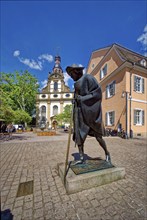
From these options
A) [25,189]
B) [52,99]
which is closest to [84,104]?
[25,189]

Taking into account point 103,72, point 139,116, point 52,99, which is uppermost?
point 103,72

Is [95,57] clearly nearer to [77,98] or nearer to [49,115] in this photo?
[77,98]

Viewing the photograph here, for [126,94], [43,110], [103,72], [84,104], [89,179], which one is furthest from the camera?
[43,110]

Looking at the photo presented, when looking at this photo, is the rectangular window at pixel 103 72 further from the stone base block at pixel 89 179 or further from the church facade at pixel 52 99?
the church facade at pixel 52 99

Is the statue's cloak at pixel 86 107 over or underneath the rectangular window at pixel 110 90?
underneath

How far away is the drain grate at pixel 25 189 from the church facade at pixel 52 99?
122ft

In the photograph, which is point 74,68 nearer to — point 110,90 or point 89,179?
point 89,179

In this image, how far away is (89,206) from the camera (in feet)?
6.88

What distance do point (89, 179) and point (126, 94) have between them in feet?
37.8

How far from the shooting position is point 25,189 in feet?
8.67

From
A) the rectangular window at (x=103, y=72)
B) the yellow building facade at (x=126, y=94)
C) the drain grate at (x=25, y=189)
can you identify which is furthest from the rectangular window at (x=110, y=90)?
the drain grate at (x=25, y=189)

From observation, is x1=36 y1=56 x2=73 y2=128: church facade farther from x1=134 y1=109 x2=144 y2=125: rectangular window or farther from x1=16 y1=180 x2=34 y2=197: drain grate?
x1=16 y1=180 x2=34 y2=197: drain grate

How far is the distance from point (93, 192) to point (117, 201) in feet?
1.55

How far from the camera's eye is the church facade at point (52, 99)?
1619 inches
